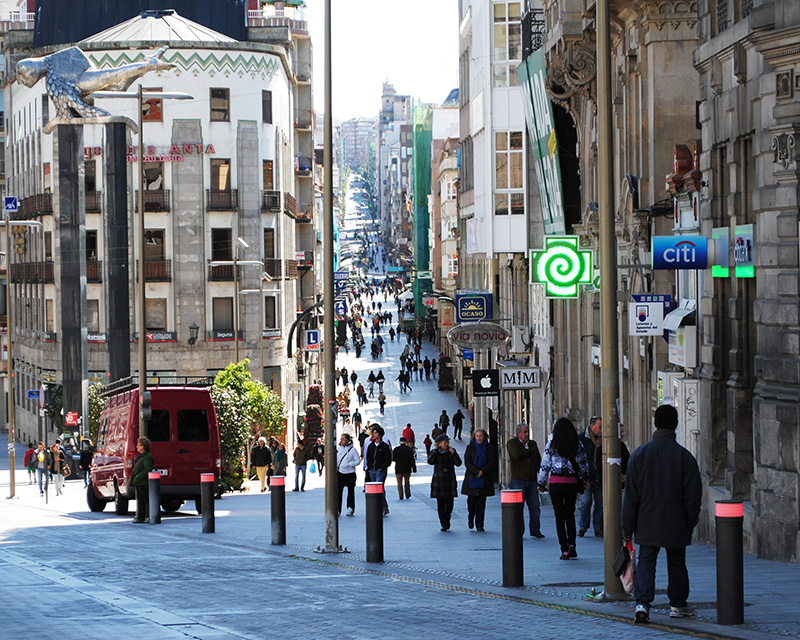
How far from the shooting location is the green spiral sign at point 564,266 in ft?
86.4

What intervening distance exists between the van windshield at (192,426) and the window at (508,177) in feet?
43.6

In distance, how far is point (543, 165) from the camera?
3356 centimetres

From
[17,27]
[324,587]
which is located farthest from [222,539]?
[17,27]

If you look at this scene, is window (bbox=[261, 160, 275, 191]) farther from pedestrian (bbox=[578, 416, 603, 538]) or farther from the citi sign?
the citi sign

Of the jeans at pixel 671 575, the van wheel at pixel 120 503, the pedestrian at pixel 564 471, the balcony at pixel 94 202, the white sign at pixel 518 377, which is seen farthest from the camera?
the balcony at pixel 94 202

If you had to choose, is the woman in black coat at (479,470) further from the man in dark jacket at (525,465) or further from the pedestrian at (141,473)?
the pedestrian at (141,473)

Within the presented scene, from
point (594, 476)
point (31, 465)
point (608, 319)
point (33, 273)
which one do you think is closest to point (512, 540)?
point (608, 319)

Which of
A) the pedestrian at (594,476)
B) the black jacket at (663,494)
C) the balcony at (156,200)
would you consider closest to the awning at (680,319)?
the pedestrian at (594,476)

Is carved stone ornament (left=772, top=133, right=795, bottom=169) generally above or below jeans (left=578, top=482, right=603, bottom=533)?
above

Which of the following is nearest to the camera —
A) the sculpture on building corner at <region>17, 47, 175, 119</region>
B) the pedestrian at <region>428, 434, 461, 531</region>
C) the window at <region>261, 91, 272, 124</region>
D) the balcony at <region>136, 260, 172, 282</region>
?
the pedestrian at <region>428, 434, 461, 531</region>

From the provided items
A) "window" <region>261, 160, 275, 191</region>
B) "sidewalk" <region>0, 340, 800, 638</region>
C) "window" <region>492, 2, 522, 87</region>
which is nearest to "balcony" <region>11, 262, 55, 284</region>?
"window" <region>261, 160, 275, 191</region>

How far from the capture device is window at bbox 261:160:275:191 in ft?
203

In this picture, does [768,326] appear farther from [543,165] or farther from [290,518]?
[543,165]

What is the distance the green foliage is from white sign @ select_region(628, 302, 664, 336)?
67.5 feet
